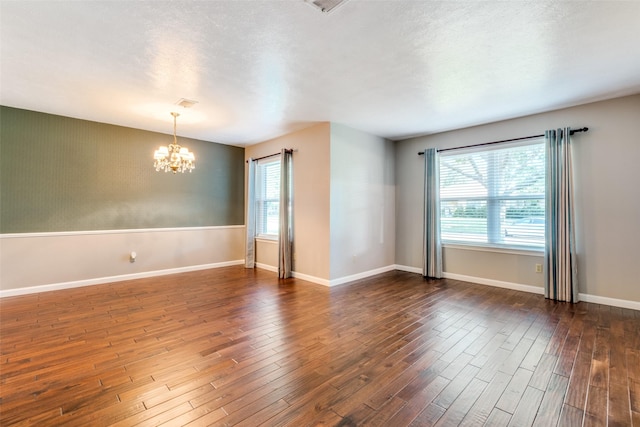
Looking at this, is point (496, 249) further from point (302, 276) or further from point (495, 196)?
point (302, 276)

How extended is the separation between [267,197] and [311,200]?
5.20 feet

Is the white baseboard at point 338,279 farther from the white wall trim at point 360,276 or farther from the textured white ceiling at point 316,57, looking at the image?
the textured white ceiling at point 316,57

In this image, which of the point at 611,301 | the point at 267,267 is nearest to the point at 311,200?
the point at 267,267

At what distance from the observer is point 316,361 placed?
2424mm

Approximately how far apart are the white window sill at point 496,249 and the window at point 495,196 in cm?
6

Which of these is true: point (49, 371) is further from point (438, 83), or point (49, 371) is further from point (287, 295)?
point (438, 83)

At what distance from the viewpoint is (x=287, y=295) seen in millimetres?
4305

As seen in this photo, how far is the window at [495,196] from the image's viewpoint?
4465 millimetres

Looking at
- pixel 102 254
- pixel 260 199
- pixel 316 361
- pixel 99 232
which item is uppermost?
pixel 260 199

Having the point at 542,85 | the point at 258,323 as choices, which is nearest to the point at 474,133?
the point at 542,85

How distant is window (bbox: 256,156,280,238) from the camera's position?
6.15 metres

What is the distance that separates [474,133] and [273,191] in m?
3.88

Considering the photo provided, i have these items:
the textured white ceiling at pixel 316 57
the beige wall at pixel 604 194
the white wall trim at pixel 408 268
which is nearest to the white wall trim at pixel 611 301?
the beige wall at pixel 604 194

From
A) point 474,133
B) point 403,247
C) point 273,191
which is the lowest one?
point 403,247
